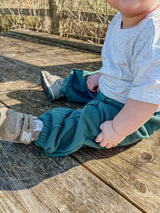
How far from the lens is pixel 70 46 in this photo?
2.84 metres

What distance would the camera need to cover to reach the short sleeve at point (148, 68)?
0.79 metres

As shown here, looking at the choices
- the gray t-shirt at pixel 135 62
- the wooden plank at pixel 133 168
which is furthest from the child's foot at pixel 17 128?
the gray t-shirt at pixel 135 62

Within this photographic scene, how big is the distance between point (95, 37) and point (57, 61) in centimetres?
131

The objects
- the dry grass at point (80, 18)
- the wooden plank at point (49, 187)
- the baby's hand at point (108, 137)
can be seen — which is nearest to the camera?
the wooden plank at point (49, 187)

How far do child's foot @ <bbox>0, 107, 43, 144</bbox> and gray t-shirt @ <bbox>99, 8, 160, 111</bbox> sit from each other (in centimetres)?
36

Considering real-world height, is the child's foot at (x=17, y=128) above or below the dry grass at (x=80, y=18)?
below

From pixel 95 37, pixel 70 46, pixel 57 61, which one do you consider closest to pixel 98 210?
pixel 57 61

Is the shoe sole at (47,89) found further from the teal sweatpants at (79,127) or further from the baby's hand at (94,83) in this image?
the teal sweatpants at (79,127)

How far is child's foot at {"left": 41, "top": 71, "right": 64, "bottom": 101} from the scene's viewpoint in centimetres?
143

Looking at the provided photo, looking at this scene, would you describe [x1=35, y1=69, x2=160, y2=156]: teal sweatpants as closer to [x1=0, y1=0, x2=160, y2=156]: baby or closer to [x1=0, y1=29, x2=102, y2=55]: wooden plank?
[x1=0, y1=0, x2=160, y2=156]: baby

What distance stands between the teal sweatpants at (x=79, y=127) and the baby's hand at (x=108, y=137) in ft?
0.09

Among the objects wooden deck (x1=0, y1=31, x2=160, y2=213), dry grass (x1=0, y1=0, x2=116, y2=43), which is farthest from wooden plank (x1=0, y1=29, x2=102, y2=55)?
wooden deck (x1=0, y1=31, x2=160, y2=213)

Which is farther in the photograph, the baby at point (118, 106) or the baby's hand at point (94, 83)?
the baby's hand at point (94, 83)

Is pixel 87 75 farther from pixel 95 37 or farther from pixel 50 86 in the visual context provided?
pixel 95 37
